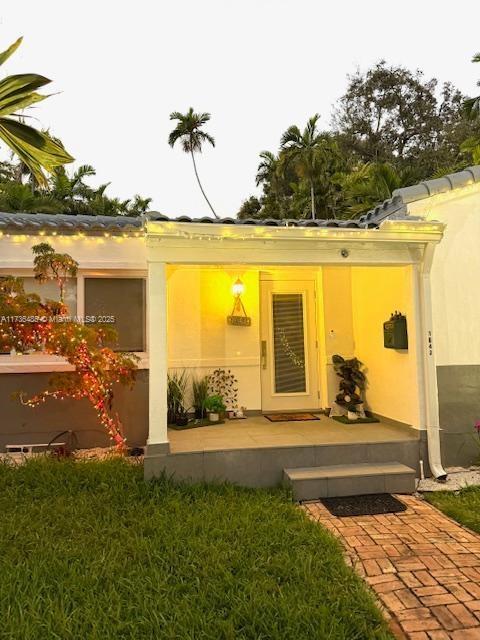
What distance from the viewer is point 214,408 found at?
7.41 m

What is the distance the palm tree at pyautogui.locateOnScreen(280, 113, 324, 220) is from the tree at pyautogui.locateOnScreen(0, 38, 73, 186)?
65.6ft

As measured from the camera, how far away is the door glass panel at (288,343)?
825 cm

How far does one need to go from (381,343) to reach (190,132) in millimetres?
24829

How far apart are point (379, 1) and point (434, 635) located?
13.1 meters

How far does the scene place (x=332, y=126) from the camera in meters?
27.2

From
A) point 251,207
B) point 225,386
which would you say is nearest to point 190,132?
point 251,207

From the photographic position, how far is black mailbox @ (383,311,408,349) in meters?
6.21

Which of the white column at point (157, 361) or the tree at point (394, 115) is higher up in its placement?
the tree at point (394, 115)

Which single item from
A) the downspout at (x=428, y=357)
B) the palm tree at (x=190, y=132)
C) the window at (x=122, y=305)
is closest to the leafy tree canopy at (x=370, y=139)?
the palm tree at (x=190, y=132)

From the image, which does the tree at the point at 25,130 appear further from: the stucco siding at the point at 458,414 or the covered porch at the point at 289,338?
the stucco siding at the point at 458,414

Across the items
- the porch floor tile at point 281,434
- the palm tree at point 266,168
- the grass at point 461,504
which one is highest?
the palm tree at point 266,168

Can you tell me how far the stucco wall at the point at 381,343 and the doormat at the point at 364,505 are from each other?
1.28 metres

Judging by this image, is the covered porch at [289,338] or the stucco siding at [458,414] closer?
the covered porch at [289,338]

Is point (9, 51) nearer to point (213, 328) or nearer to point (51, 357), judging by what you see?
point (51, 357)
